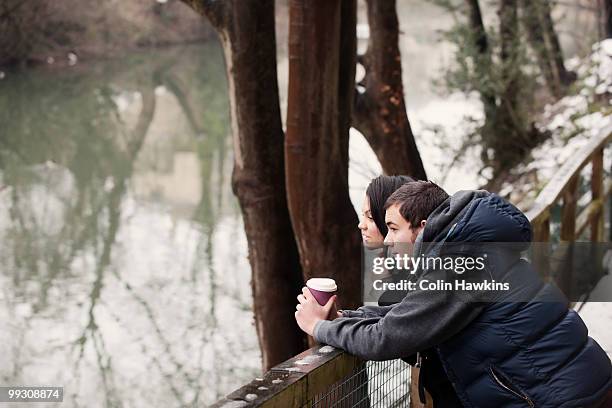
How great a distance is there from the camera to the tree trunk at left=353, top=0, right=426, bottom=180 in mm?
7285

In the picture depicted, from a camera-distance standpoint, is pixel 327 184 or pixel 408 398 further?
pixel 327 184

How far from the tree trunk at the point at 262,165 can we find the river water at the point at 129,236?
2696 millimetres

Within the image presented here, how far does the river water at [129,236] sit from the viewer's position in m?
9.26

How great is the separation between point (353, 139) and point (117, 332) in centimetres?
543

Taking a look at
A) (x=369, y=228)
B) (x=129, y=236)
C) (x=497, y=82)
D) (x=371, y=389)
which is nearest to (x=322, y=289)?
(x=369, y=228)

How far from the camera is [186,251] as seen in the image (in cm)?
1279

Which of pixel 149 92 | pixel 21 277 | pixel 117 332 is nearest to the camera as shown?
pixel 117 332

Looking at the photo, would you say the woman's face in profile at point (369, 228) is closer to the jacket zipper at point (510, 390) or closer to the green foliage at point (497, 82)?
the jacket zipper at point (510, 390)

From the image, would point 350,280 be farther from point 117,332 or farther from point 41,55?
point 41,55

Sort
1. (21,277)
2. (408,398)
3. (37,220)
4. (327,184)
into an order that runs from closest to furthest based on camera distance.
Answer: (408,398), (327,184), (21,277), (37,220)

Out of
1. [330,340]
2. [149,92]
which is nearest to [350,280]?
[330,340]

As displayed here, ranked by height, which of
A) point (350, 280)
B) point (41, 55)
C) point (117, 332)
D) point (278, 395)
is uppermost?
point (41, 55)

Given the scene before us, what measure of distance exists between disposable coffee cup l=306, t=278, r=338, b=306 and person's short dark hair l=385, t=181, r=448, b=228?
0.83 ft

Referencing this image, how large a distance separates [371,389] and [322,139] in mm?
3018
